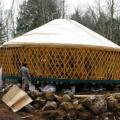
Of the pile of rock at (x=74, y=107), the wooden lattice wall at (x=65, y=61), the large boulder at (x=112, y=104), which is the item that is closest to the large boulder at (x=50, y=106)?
the pile of rock at (x=74, y=107)

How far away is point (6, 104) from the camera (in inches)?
437

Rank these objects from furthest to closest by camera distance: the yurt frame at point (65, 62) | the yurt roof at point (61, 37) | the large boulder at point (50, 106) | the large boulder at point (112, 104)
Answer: the yurt roof at point (61, 37) < the yurt frame at point (65, 62) < the large boulder at point (112, 104) < the large boulder at point (50, 106)

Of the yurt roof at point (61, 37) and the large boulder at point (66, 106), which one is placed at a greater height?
the yurt roof at point (61, 37)

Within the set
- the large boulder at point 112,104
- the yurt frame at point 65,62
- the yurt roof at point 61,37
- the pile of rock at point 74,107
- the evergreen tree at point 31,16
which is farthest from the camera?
the evergreen tree at point 31,16

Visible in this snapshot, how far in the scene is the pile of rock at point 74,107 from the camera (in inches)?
418

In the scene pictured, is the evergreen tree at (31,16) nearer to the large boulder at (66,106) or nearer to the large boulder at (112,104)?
the large boulder at (112,104)

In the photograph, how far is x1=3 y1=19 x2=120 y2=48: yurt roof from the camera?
13.8 metres

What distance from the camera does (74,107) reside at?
10805 mm

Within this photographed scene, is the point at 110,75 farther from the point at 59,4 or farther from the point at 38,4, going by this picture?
the point at 59,4

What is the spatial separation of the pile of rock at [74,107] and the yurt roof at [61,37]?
2820mm

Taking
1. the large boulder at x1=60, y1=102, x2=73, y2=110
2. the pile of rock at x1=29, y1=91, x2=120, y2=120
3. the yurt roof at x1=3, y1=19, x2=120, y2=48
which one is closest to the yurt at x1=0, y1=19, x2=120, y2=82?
the yurt roof at x1=3, y1=19, x2=120, y2=48

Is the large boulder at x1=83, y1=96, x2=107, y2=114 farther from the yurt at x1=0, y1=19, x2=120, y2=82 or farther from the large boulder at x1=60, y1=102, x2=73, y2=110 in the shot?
the yurt at x1=0, y1=19, x2=120, y2=82

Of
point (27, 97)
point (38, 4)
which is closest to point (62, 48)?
point (27, 97)

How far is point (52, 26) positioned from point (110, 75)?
102 inches
